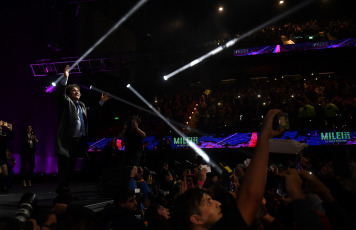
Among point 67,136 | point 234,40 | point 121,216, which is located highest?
point 234,40

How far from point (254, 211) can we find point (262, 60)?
19.1 m

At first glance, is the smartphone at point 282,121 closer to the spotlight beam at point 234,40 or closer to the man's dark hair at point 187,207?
the man's dark hair at point 187,207

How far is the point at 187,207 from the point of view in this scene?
2.00 m

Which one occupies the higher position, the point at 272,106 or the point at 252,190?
the point at 272,106

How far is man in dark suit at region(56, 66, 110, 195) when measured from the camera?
4.37 m

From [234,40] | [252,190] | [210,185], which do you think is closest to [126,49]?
[234,40]

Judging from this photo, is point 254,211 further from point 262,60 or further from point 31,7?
point 262,60

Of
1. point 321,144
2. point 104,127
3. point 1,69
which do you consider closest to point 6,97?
point 1,69

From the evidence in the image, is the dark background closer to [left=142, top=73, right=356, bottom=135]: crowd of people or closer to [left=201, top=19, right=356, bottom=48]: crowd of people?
[left=201, top=19, right=356, bottom=48]: crowd of people

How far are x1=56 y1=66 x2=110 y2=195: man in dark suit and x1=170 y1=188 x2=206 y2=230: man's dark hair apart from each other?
273 cm

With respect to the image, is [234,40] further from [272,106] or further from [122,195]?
[122,195]

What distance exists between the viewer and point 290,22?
72.4 feet

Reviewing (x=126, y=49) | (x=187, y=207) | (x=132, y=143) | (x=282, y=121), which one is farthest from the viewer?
(x=126, y=49)

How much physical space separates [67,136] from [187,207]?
3.01 m
